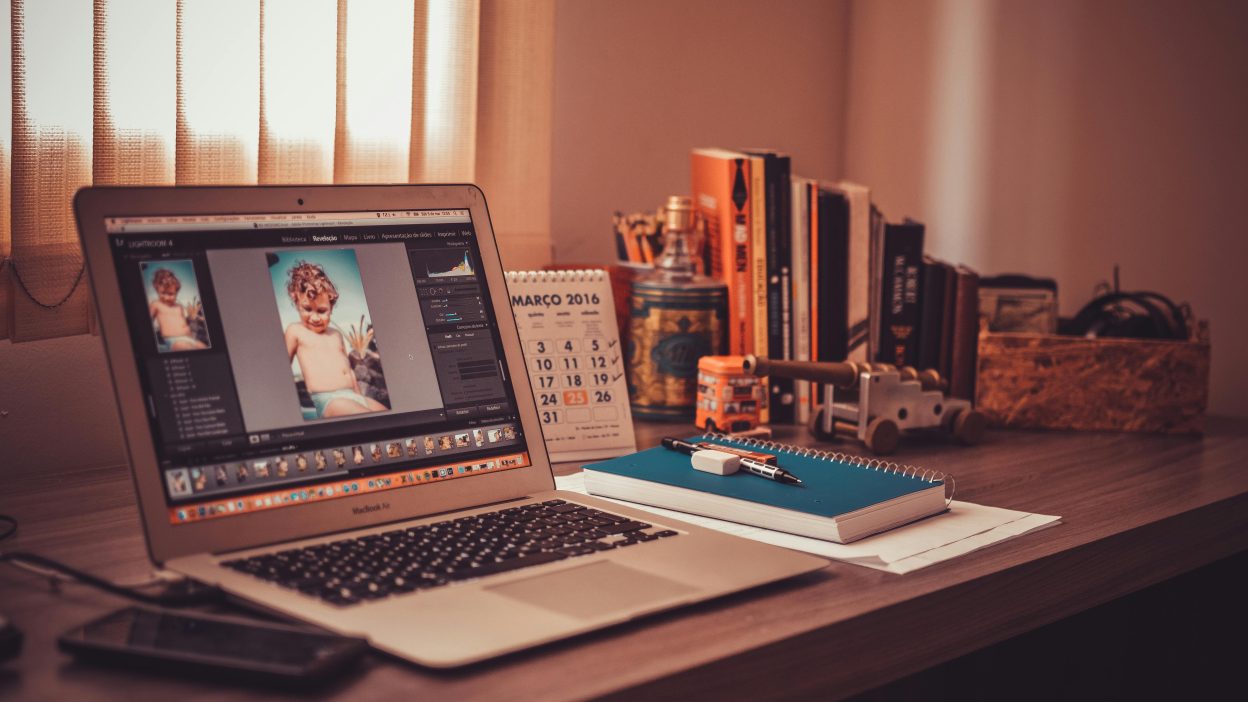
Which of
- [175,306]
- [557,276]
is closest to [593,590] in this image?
[175,306]

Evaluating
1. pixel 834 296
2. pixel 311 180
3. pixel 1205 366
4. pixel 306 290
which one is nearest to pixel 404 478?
pixel 306 290

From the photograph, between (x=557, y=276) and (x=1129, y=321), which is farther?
(x=1129, y=321)

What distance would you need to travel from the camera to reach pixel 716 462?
1.03 metres

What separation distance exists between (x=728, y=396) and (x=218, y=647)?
0.80 meters

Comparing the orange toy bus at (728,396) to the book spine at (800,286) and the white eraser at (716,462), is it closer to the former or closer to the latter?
the book spine at (800,286)

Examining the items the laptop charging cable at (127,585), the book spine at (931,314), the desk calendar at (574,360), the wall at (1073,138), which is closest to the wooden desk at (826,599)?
the laptop charging cable at (127,585)

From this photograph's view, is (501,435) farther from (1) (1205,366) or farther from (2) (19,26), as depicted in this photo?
(1) (1205,366)

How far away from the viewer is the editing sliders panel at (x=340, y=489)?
0.78 metres

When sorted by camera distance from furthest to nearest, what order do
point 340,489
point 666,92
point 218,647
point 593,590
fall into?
point 666,92 < point 340,489 < point 593,590 < point 218,647

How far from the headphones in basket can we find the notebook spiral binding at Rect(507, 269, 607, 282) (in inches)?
28.0

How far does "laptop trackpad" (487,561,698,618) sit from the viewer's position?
0.71m

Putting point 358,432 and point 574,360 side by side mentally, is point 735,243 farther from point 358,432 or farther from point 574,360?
point 358,432

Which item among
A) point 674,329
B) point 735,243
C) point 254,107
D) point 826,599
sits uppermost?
point 254,107

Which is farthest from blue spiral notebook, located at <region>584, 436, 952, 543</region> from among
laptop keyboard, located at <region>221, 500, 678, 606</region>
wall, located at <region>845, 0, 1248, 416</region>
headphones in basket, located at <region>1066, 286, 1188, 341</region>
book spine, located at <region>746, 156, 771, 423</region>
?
wall, located at <region>845, 0, 1248, 416</region>
